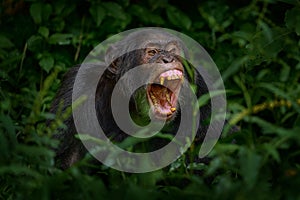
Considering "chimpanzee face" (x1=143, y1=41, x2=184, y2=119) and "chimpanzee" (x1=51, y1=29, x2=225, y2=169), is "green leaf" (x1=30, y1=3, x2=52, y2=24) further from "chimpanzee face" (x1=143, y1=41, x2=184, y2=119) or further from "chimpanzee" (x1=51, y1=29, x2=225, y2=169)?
"chimpanzee face" (x1=143, y1=41, x2=184, y2=119)

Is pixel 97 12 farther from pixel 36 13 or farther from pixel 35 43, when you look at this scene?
pixel 35 43

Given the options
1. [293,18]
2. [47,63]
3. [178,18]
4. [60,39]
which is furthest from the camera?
[178,18]

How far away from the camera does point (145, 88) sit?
177 inches

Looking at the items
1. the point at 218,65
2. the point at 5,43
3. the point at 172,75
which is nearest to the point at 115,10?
the point at 5,43

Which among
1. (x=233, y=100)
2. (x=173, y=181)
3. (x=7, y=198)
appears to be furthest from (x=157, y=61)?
(x=7, y=198)

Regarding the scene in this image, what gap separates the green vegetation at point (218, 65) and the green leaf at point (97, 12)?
0.03 ft

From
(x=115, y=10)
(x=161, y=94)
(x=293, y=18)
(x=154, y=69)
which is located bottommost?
(x=161, y=94)

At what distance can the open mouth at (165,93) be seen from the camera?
4.34 m

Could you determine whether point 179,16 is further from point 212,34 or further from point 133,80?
point 133,80

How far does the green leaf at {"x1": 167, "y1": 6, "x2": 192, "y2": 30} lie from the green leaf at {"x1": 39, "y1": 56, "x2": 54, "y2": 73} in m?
1.25

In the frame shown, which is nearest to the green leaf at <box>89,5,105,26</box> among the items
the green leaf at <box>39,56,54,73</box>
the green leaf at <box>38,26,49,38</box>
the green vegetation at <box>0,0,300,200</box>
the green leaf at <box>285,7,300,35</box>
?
the green vegetation at <box>0,0,300,200</box>

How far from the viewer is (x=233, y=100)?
16.4 feet

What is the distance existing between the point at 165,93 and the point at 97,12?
1.77 m

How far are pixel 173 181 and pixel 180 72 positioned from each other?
3.66ft
